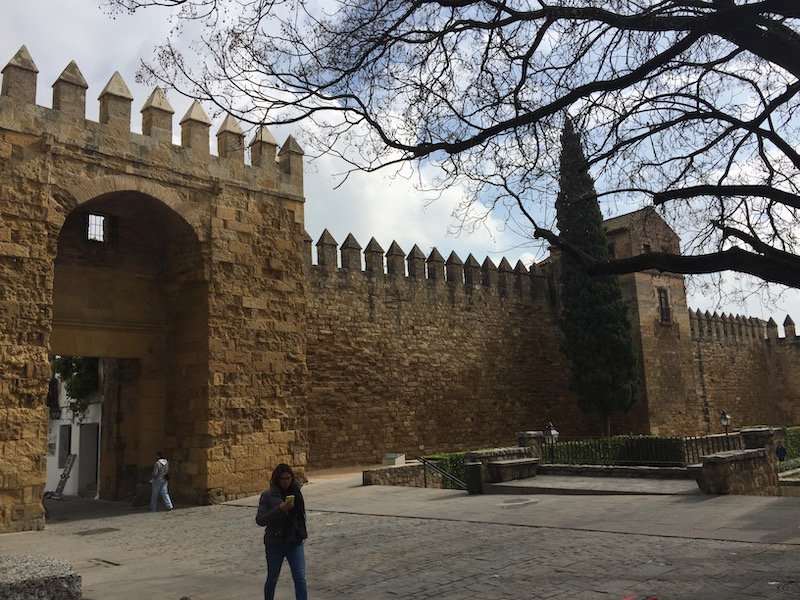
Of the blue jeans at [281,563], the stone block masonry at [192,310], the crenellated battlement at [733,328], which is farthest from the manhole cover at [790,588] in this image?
the crenellated battlement at [733,328]

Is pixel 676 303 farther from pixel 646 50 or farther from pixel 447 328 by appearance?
pixel 646 50

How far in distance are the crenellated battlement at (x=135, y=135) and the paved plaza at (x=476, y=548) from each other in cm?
569

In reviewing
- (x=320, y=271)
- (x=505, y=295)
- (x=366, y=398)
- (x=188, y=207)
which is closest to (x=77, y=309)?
(x=188, y=207)

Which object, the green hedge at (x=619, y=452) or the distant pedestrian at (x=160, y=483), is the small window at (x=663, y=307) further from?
the distant pedestrian at (x=160, y=483)

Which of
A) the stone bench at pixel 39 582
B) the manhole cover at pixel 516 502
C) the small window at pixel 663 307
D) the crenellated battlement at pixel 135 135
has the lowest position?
the manhole cover at pixel 516 502

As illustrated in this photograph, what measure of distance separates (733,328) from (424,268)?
20.5 metres

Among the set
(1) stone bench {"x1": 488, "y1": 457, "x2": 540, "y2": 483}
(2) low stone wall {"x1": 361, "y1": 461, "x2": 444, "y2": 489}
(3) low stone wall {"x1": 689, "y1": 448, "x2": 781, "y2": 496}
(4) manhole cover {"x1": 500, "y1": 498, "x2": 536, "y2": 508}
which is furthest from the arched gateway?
(3) low stone wall {"x1": 689, "y1": 448, "x2": 781, "y2": 496}

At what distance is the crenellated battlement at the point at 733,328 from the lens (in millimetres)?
32094

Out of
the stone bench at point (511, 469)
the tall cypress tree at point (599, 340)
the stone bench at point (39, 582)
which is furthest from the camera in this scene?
the tall cypress tree at point (599, 340)

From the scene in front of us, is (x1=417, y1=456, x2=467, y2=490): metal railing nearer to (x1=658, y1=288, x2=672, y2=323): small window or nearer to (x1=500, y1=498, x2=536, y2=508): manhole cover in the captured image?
(x1=500, y1=498, x2=536, y2=508): manhole cover

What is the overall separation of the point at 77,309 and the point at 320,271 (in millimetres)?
8079

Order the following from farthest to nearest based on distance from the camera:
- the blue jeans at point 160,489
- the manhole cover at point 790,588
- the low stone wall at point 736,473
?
the blue jeans at point 160,489, the low stone wall at point 736,473, the manhole cover at point 790,588

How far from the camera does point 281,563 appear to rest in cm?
495

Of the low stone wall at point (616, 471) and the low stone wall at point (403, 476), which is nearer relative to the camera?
the low stone wall at point (616, 471)
